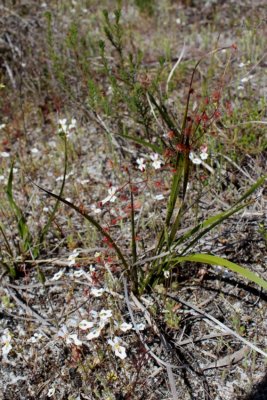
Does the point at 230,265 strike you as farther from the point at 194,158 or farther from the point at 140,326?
the point at 194,158

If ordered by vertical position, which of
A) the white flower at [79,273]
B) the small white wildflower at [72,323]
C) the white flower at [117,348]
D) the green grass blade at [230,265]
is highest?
the green grass blade at [230,265]

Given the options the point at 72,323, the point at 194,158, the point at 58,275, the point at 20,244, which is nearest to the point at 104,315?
the point at 72,323

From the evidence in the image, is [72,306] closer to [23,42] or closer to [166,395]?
[166,395]

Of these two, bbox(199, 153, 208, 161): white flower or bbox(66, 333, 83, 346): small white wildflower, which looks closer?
bbox(66, 333, 83, 346): small white wildflower

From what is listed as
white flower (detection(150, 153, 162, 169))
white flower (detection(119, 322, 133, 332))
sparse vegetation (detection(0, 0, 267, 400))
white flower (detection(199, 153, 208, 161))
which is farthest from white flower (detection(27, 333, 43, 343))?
white flower (detection(199, 153, 208, 161))

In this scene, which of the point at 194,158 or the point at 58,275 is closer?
the point at 58,275

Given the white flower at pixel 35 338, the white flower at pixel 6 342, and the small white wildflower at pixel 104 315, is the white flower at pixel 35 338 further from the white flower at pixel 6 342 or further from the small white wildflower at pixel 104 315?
the small white wildflower at pixel 104 315

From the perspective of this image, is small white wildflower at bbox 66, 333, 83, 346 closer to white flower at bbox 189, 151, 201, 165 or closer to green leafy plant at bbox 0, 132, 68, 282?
green leafy plant at bbox 0, 132, 68, 282

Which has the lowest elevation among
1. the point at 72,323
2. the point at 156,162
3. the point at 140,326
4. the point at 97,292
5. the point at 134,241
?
the point at 72,323

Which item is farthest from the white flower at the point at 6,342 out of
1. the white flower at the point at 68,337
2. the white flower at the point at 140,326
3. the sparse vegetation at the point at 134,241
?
the white flower at the point at 140,326

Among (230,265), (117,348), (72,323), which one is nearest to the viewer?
(230,265)

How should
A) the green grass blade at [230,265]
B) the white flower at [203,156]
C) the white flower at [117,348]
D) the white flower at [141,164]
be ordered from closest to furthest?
the green grass blade at [230,265]
the white flower at [117,348]
the white flower at [141,164]
the white flower at [203,156]
